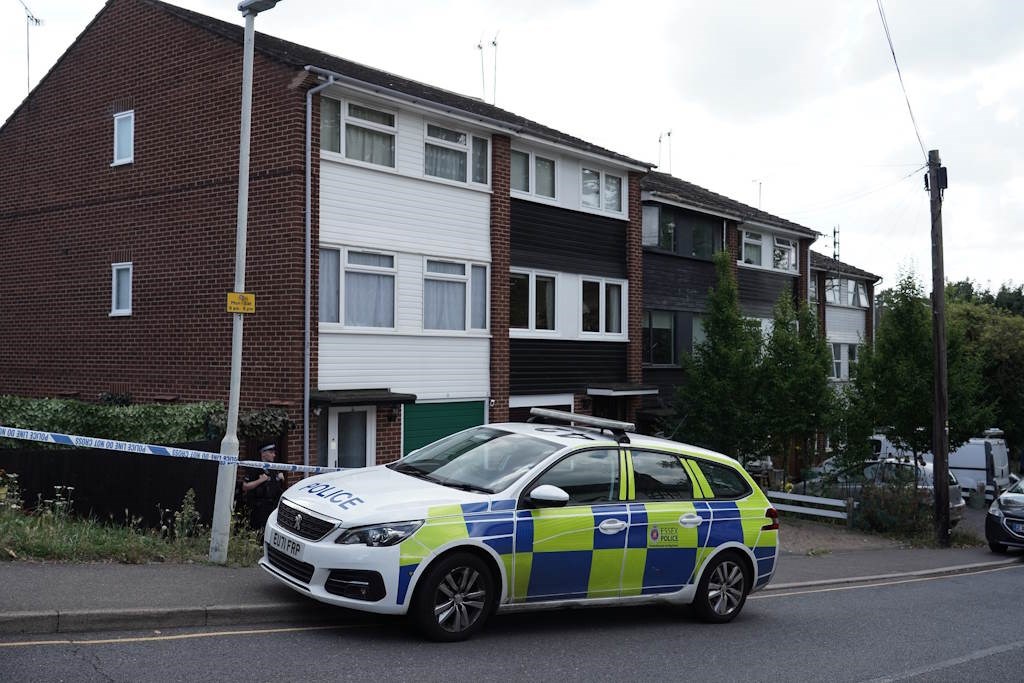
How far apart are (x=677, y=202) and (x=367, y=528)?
18541 mm

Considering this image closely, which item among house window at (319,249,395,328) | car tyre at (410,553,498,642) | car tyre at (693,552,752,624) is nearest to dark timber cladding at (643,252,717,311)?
house window at (319,249,395,328)

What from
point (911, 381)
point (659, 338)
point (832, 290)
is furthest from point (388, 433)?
point (832, 290)

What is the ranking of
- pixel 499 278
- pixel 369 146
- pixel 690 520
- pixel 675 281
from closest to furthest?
pixel 690 520 < pixel 369 146 < pixel 499 278 < pixel 675 281

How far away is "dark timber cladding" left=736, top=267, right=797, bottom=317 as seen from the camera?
27219 millimetres

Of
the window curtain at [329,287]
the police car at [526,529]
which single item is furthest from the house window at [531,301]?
the police car at [526,529]

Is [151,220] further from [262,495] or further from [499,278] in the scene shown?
[262,495]

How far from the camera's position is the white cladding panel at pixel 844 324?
33906mm

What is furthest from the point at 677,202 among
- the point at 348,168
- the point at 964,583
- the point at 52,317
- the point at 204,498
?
the point at 204,498

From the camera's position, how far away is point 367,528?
22.5ft

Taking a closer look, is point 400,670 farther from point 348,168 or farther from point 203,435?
point 348,168

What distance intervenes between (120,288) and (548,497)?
12.7m

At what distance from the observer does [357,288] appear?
1578 cm

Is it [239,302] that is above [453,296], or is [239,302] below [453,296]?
below

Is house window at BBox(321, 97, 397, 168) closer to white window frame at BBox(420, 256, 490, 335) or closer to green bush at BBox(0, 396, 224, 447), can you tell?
white window frame at BBox(420, 256, 490, 335)
